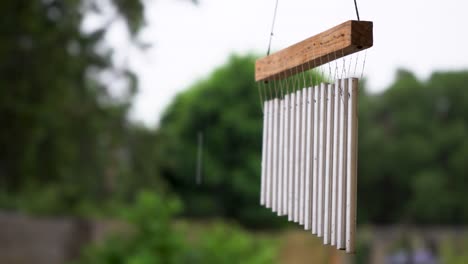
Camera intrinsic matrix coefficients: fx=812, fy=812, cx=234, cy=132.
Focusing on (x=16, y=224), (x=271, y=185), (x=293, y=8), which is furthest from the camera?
(x=16, y=224)

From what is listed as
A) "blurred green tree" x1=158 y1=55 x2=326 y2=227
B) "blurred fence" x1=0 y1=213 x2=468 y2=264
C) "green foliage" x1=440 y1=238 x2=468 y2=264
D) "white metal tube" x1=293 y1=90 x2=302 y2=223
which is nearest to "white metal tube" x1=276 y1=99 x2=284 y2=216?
"white metal tube" x1=293 y1=90 x2=302 y2=223

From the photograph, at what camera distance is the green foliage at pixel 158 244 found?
948cm

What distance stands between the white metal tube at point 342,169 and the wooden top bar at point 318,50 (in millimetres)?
137

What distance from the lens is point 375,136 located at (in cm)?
2353

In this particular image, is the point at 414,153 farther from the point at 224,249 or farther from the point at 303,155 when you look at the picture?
the point at 303,155

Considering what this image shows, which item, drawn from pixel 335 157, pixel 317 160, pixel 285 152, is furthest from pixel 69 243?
pixel 335 157

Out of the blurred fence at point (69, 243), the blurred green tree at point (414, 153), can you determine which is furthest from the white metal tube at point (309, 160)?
the blurred green tree at point (414, 153)

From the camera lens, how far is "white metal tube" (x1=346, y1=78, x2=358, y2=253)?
2.32m

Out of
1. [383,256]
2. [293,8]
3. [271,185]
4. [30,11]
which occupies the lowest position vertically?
[383,256]

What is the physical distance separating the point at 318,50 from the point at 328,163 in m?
0.40

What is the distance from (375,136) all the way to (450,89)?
12.6ft

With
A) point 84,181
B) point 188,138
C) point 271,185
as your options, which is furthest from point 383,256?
point 271,185

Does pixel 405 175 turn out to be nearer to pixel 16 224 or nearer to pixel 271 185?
pixel 16 224

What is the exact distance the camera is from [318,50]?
2629 millimetres
